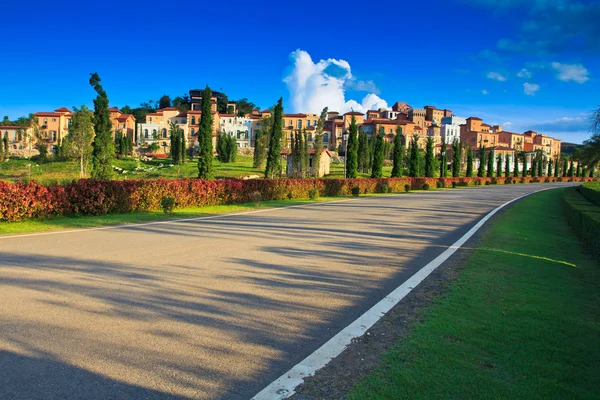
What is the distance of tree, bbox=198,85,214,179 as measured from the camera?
82.1 feet

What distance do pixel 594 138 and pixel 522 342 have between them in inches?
1111

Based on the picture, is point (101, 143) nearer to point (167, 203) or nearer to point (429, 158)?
point (167, 203)

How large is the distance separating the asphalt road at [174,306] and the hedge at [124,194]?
3.11m

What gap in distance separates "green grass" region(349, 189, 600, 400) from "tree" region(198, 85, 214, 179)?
2015 cm

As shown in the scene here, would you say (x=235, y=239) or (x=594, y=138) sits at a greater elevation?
(x=594, y=138)

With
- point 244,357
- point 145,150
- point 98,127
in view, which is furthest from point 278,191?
point 145,150

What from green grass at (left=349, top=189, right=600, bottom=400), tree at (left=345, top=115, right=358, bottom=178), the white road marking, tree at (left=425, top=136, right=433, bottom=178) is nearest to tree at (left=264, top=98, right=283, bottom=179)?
tree at (left=345, top=115, right=358, bottom=178)

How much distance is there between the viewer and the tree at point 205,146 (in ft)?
82.1

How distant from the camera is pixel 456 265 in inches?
297

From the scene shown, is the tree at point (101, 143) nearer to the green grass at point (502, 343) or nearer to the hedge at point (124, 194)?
the hedge at point (124, 194)

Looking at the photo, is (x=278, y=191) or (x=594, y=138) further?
(x=594, y=138)

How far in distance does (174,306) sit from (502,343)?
11.6 ft

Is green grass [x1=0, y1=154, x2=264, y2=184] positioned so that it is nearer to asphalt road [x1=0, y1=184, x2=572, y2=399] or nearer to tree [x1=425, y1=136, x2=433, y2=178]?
tree [x1=425, y1=136, x2=433, y2=178]

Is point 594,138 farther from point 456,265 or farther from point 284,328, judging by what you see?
point 284,328
